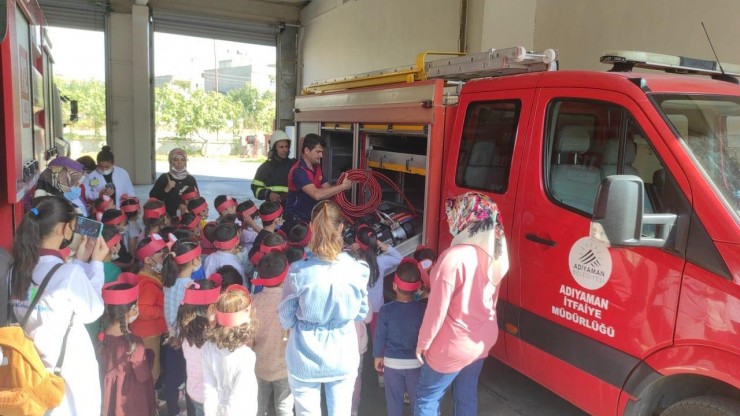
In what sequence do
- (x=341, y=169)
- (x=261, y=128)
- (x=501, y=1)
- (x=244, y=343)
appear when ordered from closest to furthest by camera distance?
(x=244, y=343) < (x=341, y=169) < (x=501, y=1) < (x=261, y=128)

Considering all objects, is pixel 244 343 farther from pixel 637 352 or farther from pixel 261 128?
pixel 261 128

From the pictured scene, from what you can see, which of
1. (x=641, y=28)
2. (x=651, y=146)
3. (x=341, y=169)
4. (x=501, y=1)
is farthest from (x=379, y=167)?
(x=501, y=1)

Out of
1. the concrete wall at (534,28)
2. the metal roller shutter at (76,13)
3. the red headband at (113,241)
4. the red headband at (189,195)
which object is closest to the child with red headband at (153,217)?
the red headband at (189,195)

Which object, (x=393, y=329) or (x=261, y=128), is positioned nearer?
(x=393, y=329)

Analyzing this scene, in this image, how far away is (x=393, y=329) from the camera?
9.89 feet

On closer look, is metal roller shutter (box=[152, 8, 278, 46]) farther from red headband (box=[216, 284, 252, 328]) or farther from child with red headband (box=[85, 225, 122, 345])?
red headband (box=[216, 284, 252, 328])

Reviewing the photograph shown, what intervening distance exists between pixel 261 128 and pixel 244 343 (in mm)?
46217

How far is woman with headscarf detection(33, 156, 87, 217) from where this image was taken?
14.9ft

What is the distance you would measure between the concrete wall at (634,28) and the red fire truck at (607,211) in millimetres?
2643

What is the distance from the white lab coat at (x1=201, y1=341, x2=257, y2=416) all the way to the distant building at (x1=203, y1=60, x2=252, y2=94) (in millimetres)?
66406

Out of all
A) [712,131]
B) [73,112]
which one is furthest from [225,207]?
[73,112]

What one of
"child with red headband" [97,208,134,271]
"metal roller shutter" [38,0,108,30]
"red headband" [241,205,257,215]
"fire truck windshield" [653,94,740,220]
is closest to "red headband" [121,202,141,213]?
"child with red headband" [97,208,134,271]

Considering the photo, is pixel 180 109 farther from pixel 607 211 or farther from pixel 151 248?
pixel 607 211

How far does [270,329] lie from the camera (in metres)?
2.99
